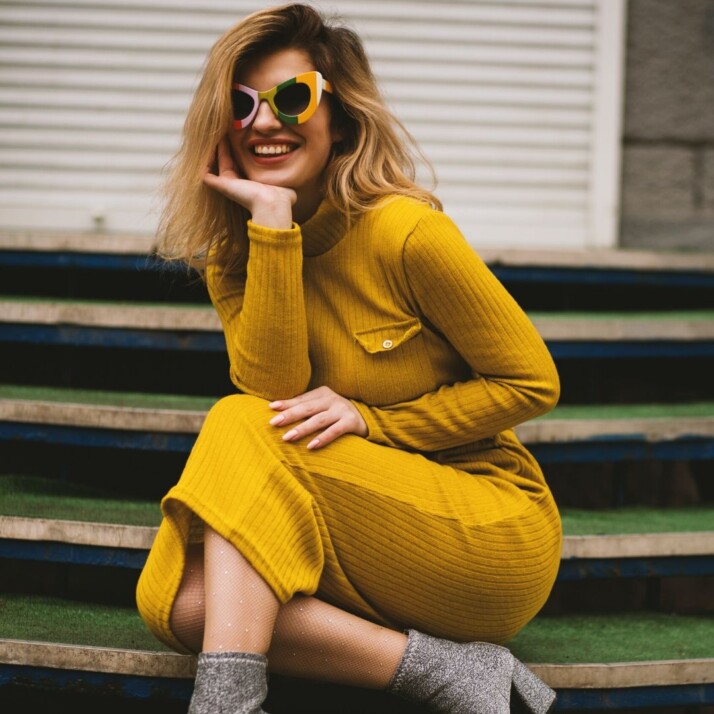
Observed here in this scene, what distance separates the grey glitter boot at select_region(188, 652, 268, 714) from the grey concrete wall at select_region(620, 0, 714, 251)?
3114 millimetres

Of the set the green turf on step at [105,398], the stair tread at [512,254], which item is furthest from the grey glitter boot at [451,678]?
the stair tread at [512,254]

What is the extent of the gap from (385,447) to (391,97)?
99.9 inches

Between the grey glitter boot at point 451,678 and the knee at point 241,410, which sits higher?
the knee at point 241,410

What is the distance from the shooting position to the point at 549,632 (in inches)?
88.1

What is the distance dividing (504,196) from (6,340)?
226cm

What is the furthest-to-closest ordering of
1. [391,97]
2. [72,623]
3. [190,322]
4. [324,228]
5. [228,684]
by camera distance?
[391,97] < [190,322] < [72,623] < [324,228] < [228,684]

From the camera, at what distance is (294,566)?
1645 millimetres

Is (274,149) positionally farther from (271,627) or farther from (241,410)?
(271,627)

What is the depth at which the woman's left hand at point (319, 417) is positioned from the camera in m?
1.74

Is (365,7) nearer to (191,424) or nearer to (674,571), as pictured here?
(191,424)

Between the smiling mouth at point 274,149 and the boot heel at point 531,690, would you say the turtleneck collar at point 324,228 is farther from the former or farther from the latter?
the boot heel at point 531,690

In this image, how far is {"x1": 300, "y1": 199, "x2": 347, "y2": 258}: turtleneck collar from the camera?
6.31 ft

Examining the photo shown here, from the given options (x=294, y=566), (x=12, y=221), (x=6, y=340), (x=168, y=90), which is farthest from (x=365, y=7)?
(x=294, y=566)

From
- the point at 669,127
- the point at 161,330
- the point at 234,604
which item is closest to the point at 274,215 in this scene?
the point at 234,604
